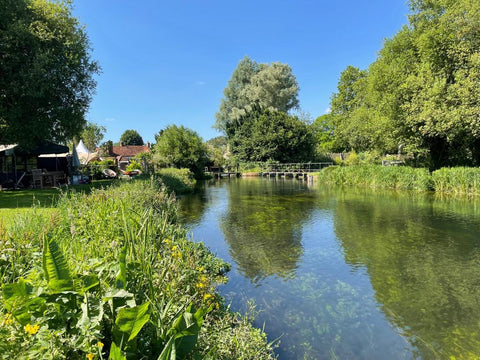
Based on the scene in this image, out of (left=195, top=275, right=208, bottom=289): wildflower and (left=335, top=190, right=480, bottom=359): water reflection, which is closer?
(left=195, top=275, right=208, bottom=289): wildflower

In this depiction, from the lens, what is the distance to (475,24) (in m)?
18.9

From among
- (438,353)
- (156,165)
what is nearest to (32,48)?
(438,353)

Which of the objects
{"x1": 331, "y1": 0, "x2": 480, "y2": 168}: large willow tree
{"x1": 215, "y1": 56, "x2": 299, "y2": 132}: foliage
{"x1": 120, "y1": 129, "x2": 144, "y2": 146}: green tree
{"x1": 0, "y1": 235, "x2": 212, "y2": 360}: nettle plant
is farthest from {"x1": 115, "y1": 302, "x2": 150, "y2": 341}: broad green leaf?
{"x1": 120, "y1": 129, "x2": 144, "y2": 146}: green tree

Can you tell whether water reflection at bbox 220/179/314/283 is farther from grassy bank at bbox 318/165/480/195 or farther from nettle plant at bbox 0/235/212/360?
grassy bank at bbox 318/165/480/195

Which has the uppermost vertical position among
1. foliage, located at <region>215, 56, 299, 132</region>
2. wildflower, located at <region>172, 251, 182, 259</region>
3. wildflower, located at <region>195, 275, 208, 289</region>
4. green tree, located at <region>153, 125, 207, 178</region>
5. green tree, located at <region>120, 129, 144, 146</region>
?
foliage, located at <region>215, 56, 299, 132</region>

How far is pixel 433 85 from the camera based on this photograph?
20.3 metres

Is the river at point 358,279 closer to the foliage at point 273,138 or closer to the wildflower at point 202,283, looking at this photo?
the wildflower at point 202,283

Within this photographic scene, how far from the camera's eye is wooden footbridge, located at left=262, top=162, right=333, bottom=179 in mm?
40906

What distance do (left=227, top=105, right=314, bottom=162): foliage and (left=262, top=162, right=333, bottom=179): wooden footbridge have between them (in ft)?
6.99

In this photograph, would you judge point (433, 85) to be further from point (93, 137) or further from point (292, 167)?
point (93, 137)

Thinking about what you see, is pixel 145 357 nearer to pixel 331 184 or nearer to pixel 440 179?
pixel 440 179

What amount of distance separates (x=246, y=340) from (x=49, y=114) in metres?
16.2

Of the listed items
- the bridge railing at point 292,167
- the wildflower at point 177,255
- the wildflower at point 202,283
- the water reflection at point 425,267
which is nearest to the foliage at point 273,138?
the bridge railing at point 292,167

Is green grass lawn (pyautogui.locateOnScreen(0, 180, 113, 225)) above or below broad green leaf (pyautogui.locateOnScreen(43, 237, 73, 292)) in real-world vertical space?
below
